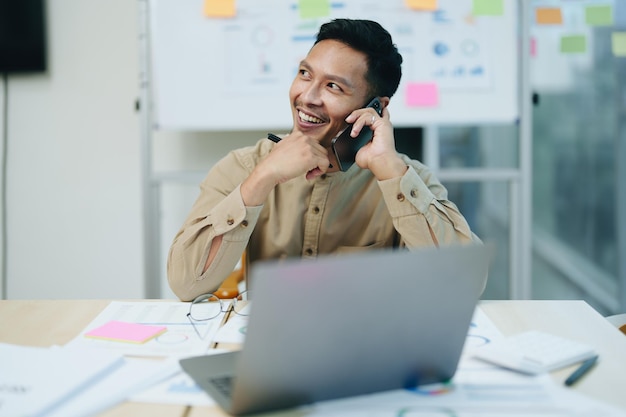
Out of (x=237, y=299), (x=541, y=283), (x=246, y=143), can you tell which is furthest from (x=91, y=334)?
(x=541, y=283)

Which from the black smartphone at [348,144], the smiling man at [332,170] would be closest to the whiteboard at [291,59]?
the smiling man at [332,170]

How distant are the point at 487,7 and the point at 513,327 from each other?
1.49 meters

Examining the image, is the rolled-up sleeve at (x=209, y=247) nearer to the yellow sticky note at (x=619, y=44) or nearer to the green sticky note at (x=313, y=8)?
the green sticky note at (x=313, y=8)

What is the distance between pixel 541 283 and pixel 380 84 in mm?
2448

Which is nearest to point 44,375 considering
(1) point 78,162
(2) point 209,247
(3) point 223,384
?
(3) point 223,384

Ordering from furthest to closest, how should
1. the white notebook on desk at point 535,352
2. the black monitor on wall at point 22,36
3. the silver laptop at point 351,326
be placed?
the black monitor on wall at point 22,36 → the white notebook on desk at point 535,352 → the silver laptop at point 351,326

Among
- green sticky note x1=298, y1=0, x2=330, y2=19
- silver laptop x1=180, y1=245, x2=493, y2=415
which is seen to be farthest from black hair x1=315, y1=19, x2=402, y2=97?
silver laptop x1=180, y1=245, x2=493, y2=415

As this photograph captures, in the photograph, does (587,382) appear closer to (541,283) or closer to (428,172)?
(428,172)

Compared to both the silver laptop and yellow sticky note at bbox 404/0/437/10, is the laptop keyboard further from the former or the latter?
yellow sticky note at bbox 404/0/437/10

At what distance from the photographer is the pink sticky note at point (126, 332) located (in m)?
1.10

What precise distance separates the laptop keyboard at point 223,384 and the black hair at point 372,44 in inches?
37.2

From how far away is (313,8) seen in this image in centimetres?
237

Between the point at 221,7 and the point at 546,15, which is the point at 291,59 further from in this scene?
the point at 546,15

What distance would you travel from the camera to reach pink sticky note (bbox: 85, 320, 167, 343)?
110 cm
